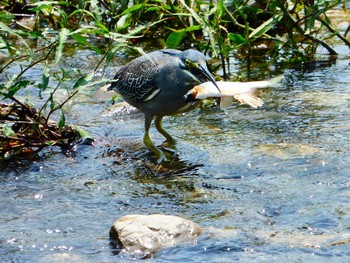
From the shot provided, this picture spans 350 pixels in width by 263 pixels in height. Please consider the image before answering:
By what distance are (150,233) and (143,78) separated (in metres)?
2.35

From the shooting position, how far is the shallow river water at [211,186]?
15.8ft

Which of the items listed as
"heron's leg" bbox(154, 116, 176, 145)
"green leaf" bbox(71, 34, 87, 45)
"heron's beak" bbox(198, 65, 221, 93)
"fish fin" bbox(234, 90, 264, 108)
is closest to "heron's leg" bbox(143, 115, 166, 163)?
"heron's leg" bbox(154, 116, 176, 145)

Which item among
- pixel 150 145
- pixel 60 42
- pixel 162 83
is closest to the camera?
pixel 60 42

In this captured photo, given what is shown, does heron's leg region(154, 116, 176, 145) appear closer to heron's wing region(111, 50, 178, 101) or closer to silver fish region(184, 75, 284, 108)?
heron's wing region(111, 50, 178, 101)

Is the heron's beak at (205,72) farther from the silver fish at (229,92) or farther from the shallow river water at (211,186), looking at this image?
the shallow river water at (211,186)

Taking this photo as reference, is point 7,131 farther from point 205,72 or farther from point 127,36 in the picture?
point 205,72

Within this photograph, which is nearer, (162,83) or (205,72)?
(205,72)

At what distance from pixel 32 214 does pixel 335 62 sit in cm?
457

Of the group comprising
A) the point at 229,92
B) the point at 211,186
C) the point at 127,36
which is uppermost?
the point at 127,36

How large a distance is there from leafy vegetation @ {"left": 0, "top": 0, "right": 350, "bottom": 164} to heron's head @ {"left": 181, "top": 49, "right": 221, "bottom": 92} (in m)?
0.45

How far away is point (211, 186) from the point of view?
585 cm

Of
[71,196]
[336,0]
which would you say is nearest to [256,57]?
[336,0]

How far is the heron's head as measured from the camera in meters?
6.24

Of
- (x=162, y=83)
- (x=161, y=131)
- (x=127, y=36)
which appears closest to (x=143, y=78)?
(x=162, y=83)
